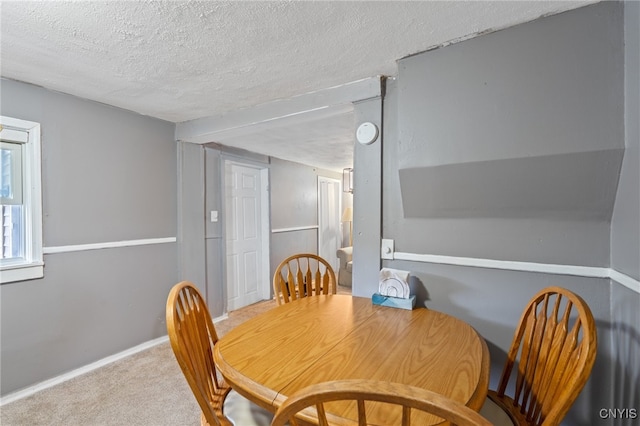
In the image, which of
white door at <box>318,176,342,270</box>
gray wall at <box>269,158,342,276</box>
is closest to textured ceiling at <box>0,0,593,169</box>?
gray wall at <box>269,158,342,276</box>

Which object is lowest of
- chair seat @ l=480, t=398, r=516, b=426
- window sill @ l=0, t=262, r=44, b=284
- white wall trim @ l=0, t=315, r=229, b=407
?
white wall trim @ l=0, t=315, r=229, b=407

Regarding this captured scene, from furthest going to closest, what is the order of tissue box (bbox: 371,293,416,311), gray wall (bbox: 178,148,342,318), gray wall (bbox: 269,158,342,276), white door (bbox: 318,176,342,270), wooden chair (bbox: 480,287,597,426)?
white door (bbox: 318,176,342,270) < gray wall (bbox: 269,158,342,276) < gray wall (bbox: 178,148,342,318) < tissue box (bbox: 371,293,416,311) < wooden chair (bbox: 480,287,597,426)

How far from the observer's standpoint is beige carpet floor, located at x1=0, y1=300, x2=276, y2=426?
1753 mm

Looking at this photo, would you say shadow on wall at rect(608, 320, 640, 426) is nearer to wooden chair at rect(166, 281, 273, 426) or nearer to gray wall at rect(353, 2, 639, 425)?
gray wall at rect(353, 2, 639, 425)

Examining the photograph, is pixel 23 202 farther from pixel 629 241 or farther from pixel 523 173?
pixel 629 241

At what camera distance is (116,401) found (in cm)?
193

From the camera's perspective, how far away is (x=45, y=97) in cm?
211

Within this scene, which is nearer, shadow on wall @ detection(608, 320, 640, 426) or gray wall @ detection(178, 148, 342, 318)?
shadow on wall @ detection(608, 320, 640, 426)

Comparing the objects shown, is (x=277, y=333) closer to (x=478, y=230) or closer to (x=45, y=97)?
(x=478, y=230)

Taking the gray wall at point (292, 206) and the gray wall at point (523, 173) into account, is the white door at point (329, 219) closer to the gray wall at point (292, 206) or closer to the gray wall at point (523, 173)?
the gray wall at point (292, 206)

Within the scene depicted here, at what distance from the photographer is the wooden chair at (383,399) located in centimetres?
52

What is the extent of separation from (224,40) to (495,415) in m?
2.01

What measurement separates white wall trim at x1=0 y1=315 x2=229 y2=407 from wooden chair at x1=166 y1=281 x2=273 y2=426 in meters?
1.64

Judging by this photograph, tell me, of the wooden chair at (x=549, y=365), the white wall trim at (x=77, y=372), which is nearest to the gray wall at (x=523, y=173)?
the wooden chair at (x=549, y=365)
